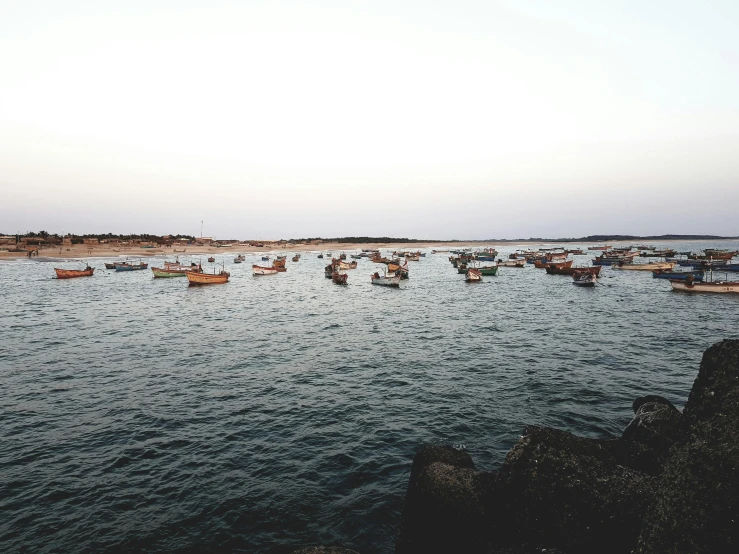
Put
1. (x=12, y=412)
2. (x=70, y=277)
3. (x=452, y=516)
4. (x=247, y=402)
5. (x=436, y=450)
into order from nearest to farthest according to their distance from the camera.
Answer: (x=452, y=516) → (x=436, y=450) → (x=12, y=412) → (x=247, y=402) → (x=70, y=277)

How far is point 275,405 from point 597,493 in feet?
40.0

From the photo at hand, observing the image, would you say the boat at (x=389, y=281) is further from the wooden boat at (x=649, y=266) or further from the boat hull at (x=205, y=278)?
the wooden boat at (x=649, y=266)

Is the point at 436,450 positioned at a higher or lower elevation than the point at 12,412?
higher

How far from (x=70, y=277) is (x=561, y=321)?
68.4 metres

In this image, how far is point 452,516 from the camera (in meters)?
6.48

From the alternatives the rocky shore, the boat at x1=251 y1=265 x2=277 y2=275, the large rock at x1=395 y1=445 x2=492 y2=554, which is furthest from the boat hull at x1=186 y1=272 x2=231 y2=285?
the large rock at x1=395 y1=445 x2=492 y2=554

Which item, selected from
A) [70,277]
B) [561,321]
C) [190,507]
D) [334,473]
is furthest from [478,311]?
[70,277]

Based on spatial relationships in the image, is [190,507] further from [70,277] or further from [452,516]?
[70,277]

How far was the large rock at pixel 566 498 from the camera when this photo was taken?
519cm

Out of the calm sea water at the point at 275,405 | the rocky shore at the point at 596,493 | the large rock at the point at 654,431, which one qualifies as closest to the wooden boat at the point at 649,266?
the calm sea water at the point at 275,405

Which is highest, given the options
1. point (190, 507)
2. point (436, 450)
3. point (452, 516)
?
point (436, 450)

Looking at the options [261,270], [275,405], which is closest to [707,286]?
[275,405]

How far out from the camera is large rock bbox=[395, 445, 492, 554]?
6.30 meters

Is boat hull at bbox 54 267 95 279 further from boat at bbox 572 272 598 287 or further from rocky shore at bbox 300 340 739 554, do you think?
boat at bbox 572 272 598 287
